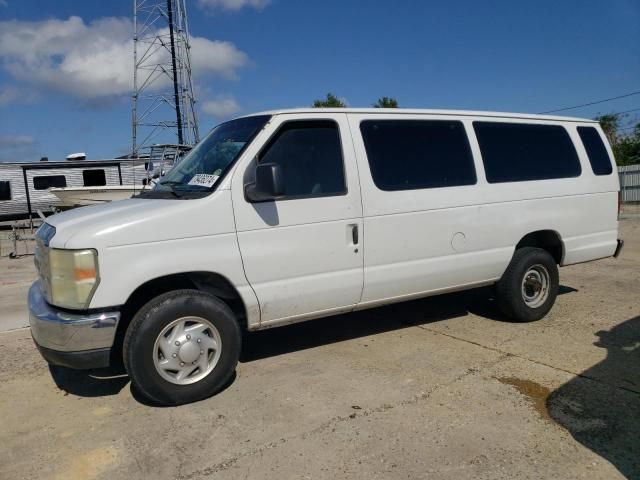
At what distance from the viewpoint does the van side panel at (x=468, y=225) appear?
14.5 ft

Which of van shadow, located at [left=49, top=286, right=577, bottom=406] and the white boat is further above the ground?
the white boat

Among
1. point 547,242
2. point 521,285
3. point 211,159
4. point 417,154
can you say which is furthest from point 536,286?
point 211,159

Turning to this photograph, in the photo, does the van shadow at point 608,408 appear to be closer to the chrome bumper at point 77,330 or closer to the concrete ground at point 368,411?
the concrete ground at point 368,411

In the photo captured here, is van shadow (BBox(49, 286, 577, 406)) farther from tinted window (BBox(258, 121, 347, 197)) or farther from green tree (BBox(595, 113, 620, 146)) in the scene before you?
green tree (BBox(595, 113, 620, 146))

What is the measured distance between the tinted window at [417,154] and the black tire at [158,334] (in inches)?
67.9

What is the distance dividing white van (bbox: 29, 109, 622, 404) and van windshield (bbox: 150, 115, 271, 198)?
0.8 inches

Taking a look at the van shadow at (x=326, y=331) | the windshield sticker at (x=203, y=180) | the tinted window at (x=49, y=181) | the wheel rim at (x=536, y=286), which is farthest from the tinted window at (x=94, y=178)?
the wheel rim at (x=536, y=286)

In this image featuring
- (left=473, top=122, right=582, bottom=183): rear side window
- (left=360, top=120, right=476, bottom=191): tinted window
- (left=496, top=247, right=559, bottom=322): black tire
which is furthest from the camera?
(left=496, top=247, right=559, bottom=322): black tire

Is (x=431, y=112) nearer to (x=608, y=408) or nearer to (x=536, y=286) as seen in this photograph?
(x=536, y=286)

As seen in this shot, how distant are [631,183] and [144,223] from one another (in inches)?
1074

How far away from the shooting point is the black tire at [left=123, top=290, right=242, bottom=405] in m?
3.57

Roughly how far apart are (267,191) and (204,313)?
995 mm

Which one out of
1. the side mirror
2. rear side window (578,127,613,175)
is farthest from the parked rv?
the side mirror

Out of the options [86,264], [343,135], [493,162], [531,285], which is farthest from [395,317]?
[86,264]
